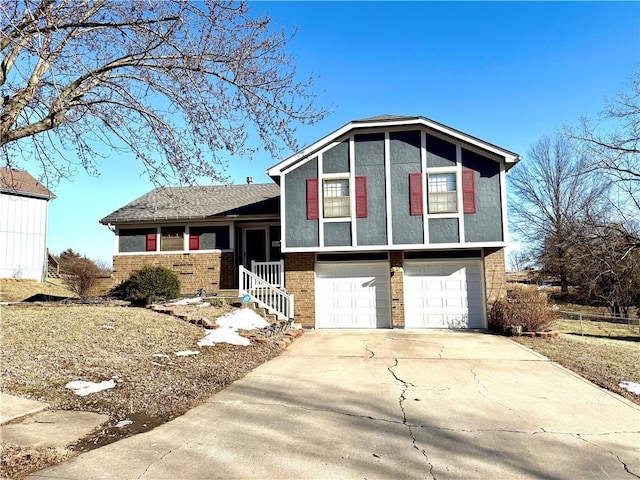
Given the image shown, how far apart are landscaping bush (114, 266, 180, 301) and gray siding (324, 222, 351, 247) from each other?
5346 mm

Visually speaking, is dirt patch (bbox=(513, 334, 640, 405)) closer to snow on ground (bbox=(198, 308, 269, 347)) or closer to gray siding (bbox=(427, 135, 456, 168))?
gray siding (bbox=(427, 135, 456, 168))

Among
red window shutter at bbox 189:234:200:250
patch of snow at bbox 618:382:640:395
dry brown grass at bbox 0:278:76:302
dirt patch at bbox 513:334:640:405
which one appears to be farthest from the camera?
dry brown grass at bbox 0:278:76:302

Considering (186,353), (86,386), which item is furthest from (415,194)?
(86,386)

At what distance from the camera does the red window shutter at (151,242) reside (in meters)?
17.1

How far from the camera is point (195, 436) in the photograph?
4359 millimetres

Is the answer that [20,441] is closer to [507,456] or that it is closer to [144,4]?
[507,456]

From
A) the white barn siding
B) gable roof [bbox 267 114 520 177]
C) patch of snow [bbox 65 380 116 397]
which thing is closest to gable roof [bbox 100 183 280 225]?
gable roof [bbox 267 114 520 177]

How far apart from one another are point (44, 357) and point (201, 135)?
14.5 feet

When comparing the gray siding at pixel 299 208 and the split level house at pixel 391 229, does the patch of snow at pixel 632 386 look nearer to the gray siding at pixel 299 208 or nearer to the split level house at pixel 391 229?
the split level house at pixel 391 229

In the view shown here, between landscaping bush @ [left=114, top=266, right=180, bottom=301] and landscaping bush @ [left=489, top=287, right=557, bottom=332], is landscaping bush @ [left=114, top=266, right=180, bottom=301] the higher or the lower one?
the higher one

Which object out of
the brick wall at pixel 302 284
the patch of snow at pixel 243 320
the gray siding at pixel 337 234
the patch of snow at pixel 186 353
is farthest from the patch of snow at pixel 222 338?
the gray siding at pixel 337 234

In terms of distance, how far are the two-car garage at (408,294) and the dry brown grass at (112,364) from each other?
193 inches

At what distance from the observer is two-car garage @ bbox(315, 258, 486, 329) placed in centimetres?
1423

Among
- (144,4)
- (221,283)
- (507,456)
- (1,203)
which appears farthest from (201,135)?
(1,203)
